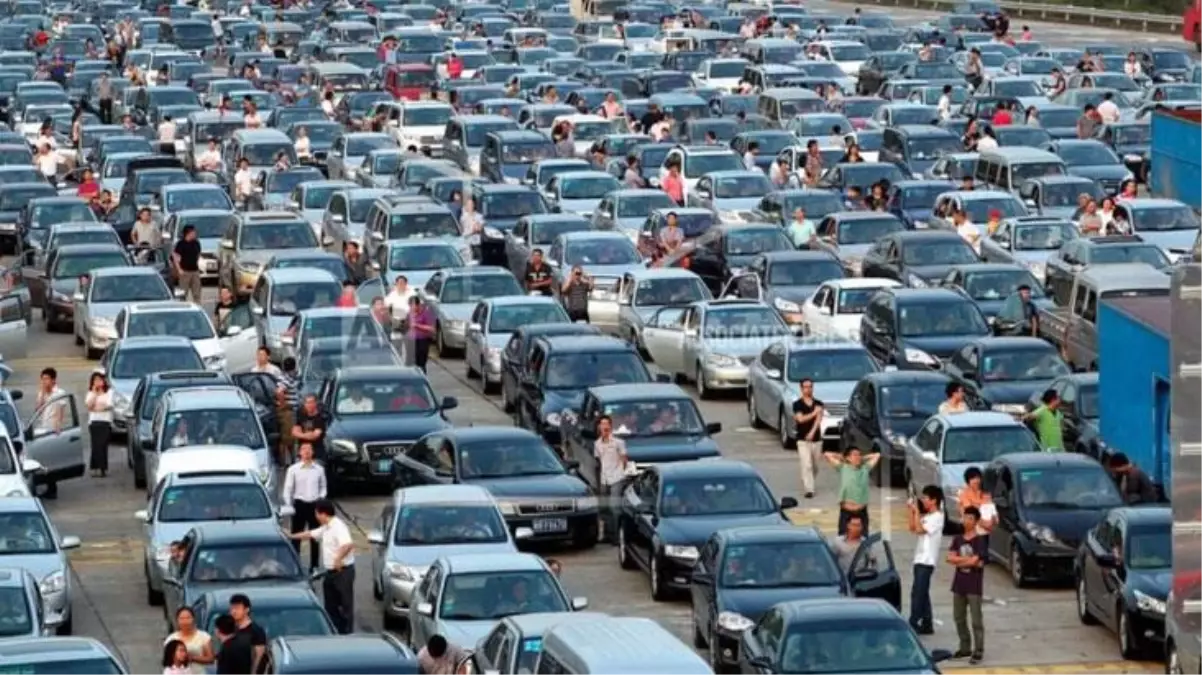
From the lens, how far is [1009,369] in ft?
123

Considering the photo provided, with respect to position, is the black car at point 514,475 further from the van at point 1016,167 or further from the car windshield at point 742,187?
the van at point 1016,167

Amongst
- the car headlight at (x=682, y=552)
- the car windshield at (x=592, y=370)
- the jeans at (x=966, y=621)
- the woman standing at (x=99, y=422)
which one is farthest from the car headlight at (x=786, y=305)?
the jeans at (x=966, y=621)

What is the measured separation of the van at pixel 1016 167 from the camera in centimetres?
5309

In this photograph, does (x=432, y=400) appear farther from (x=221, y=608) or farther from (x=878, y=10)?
(x=878, y=10)

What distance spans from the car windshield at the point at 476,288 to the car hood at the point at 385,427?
818 cm

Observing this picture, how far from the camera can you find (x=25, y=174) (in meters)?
58.3

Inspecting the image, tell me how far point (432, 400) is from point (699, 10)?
62017 millimetres

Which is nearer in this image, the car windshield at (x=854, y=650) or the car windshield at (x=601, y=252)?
the car windshield at (x=854, y=650)

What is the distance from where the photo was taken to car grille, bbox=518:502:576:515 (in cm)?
3216

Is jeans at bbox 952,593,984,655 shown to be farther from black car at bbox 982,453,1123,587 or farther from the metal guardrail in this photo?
the metal guardrail

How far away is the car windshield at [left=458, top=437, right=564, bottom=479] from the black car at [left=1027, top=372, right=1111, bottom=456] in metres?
5.18

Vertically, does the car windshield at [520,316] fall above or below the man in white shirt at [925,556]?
below

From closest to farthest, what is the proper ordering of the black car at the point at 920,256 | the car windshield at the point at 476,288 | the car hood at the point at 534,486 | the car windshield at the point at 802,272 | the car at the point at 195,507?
the car at the point at 195,507, the car hood at the point at 534,486, the car windshield at the point at 476,288, the car windshield at the point at 802,272, the black car at the point at 920,256

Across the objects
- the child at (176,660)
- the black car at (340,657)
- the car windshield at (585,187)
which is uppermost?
the black car at (340,657)
